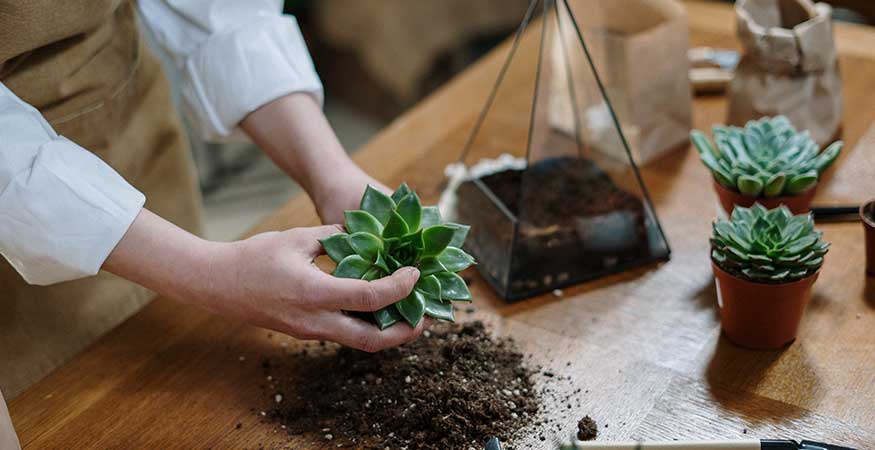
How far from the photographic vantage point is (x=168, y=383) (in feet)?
3.50

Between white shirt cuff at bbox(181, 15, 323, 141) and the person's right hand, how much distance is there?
0.81 ft

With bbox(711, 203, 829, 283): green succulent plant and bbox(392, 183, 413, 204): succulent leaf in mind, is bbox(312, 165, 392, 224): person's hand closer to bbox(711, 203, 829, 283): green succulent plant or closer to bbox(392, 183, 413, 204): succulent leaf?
bbox(392, 183, 413, 204): succulent leaf

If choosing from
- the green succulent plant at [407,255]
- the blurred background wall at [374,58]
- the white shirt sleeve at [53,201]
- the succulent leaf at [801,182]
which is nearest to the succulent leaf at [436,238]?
the green succulent plant at [407,255]

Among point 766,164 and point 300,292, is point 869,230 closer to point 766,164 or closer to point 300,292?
point 766,164

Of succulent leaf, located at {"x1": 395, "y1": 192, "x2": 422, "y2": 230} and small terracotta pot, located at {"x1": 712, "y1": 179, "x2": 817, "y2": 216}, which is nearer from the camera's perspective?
succulent leaf, located at {"x1": 395, "y1": 192, "x2": 422, "y2": 230}

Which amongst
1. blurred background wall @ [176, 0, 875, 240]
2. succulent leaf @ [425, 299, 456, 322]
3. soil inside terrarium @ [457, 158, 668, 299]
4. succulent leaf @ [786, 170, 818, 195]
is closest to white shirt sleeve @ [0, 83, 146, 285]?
succulent leaf @ [425, 299, 456, 322]

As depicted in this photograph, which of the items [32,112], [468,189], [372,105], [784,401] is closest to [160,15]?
[32,112]

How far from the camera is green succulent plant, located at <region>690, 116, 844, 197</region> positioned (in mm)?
1115

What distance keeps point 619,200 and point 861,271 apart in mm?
316

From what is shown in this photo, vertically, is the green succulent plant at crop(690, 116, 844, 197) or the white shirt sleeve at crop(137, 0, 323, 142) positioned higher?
the white shirt sleeve at crop(137, 0, 323, 142)

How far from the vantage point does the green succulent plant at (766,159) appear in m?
1.12

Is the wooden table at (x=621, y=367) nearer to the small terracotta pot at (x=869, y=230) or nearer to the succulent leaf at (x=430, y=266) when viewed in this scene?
the small terracotta pot at (x=869, y=230)

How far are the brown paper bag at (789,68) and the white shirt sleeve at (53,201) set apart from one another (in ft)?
2.98

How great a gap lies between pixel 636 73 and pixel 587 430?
25.6 inches
